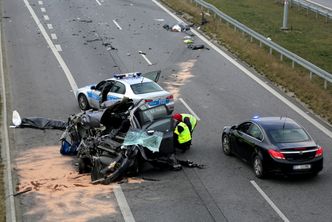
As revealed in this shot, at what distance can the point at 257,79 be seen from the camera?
84.7ft

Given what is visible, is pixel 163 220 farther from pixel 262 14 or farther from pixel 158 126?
pixel 262 14

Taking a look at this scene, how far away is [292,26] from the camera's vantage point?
35.9 meters

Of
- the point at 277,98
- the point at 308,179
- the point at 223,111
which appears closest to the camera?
the point at 308,179

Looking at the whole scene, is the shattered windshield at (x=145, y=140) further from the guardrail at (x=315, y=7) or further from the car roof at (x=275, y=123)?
the guardrail at (x=315, y=7)

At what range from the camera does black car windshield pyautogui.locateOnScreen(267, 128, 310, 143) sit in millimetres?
15648

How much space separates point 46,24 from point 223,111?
59.7 feet

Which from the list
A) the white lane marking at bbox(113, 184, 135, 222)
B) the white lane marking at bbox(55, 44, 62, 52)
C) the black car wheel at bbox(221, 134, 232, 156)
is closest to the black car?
the black car wheel at bbox(221, 134, 232, 156)

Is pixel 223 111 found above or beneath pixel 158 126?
beneath

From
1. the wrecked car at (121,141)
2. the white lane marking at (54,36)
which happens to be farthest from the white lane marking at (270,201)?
the white lane marking at (54,36)

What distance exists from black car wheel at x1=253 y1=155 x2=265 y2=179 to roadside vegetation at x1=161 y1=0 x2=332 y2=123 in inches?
225

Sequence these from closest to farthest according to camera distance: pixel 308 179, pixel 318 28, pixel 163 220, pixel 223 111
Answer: pixel 163 220 < pixel 308 179 < pixel 223 111 < pixel 318 28

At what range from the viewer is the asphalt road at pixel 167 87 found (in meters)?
14.1

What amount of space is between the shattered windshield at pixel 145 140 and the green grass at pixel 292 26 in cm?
1280

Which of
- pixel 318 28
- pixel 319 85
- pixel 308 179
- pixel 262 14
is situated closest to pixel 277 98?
pixel 319 85
